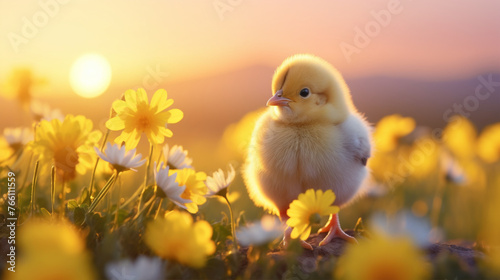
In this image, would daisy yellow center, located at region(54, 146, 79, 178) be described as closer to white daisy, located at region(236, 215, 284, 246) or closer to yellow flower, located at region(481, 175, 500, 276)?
white daisy, located at region(236, 215, 284, 246)

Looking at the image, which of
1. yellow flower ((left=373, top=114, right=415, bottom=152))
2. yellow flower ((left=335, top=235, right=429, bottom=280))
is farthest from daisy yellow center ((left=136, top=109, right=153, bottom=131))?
yellow flower ((left=373, top=114, right=415, bottom=152))

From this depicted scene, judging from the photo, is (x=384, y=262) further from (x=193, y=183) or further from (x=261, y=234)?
(x=193, y=183)

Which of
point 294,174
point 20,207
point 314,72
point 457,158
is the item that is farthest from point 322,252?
point 457,158

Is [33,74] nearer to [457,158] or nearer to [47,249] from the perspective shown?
[47,249]

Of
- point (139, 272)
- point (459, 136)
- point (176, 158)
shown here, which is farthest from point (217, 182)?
point (459, 136)

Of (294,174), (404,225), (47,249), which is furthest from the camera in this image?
(294,174)

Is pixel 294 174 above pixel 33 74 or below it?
below
